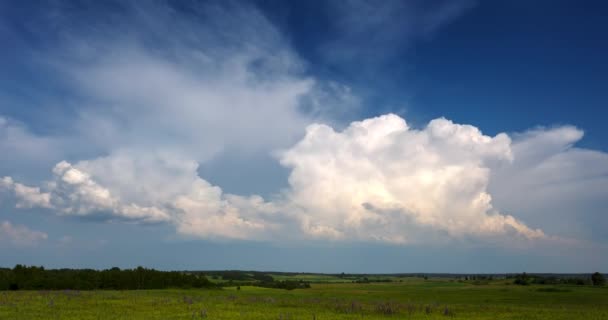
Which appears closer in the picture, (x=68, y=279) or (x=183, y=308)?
(x=183, y=308)

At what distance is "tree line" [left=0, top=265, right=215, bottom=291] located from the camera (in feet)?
365

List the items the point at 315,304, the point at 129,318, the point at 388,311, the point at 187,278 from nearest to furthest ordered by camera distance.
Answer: the point at 129,318 → the point at 388,311 → the point at 315,304 → the point at 187,278

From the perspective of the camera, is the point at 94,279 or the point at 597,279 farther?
the point at 597,279

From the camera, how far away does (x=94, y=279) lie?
124812mm

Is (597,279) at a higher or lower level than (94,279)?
lower

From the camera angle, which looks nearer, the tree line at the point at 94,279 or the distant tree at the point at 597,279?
the tree line at the point at 94,279

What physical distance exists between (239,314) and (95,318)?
1193cm

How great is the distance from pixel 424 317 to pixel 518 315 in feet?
36.3

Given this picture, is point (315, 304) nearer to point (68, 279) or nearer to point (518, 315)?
point (518, 315)

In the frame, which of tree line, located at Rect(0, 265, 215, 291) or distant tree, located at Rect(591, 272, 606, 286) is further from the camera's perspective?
distant tree, located at Rect(591, 272, 606, 286)

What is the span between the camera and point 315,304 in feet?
183

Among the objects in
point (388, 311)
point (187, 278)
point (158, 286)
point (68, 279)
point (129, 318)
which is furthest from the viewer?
point (187, 278)

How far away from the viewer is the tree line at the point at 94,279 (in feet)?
365

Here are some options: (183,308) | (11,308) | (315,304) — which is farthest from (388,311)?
(11,308)
